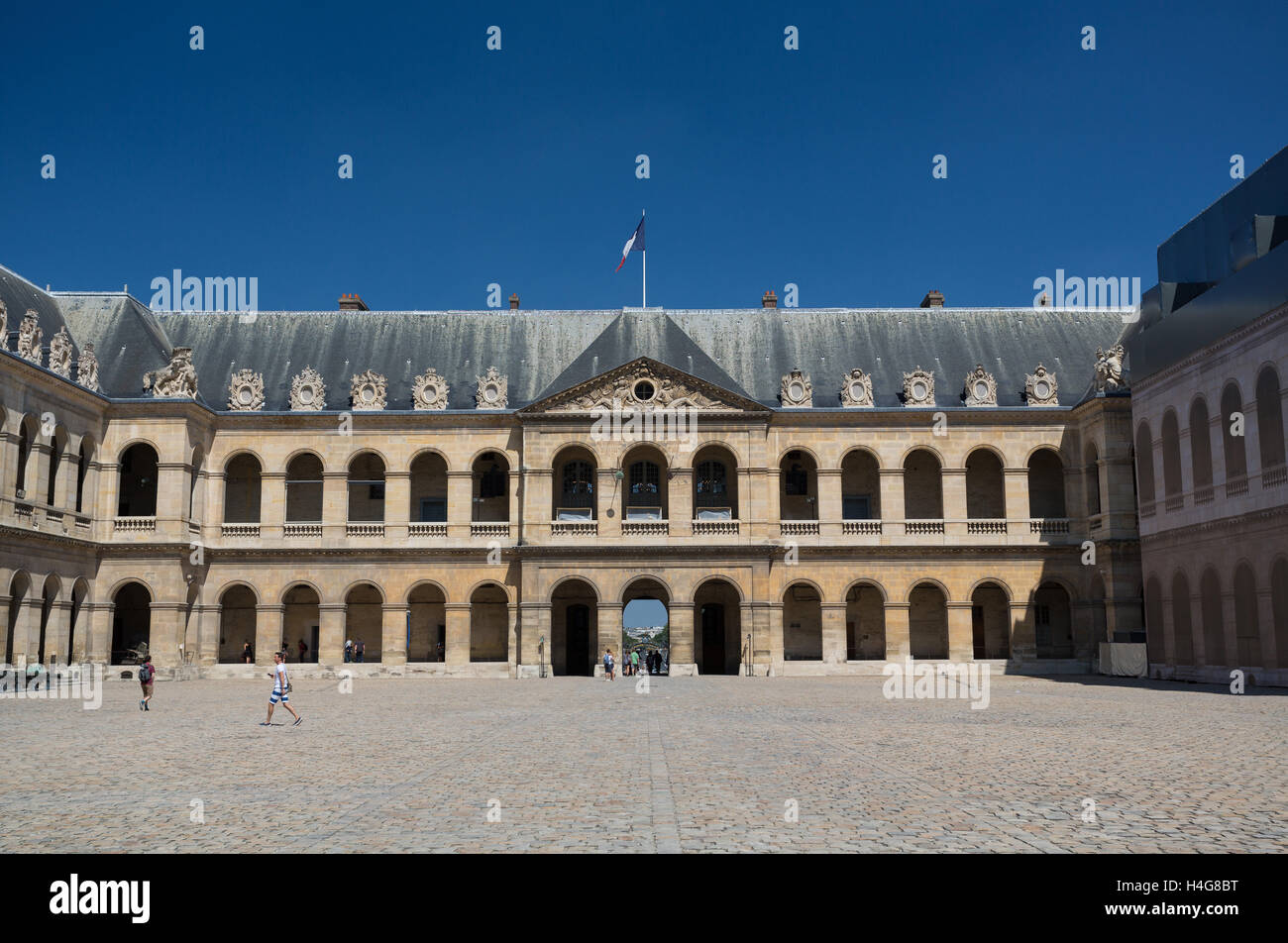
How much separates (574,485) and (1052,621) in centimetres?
2153

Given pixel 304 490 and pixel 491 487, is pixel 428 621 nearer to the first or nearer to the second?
pixel 491 487

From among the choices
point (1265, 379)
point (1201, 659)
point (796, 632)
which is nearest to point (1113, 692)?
point (1201, 659)

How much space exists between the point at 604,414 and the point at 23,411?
21285 mm

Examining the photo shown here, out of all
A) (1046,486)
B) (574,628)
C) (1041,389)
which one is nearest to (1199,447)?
(1041,389)

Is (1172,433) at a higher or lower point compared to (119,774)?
higher

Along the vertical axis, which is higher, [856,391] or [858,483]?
[856,391]

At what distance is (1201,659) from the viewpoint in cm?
3619

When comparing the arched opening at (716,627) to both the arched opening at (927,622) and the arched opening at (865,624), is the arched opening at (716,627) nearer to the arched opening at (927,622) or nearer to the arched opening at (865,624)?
the arched opening at (865,624)

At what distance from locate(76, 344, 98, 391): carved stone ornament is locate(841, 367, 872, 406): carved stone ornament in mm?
30672

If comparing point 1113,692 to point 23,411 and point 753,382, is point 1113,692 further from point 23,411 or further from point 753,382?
point 23,411

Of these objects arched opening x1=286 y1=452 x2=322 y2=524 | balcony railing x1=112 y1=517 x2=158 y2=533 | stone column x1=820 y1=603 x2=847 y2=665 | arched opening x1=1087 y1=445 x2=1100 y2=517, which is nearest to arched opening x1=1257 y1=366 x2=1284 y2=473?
arched opening x1=1087 y1=445 x2=1100 y2=517

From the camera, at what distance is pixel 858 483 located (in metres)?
49.5

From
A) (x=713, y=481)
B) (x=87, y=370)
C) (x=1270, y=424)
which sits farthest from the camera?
(x=713, y=481)

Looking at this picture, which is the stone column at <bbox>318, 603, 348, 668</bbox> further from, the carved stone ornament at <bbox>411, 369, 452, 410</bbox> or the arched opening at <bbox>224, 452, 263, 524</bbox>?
the carved stone ornament at <bbox>411, 369, 452, 410</bbox>
